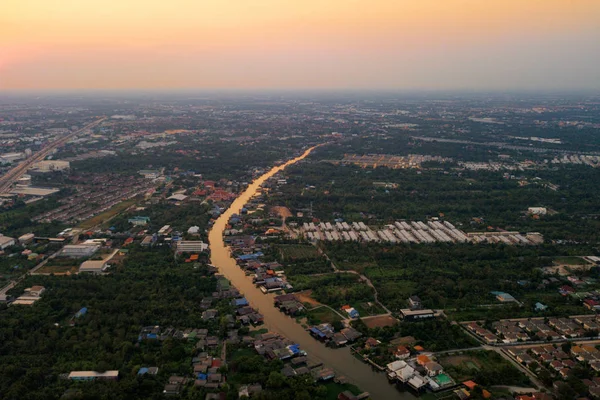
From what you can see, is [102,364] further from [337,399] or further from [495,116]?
[495,116]

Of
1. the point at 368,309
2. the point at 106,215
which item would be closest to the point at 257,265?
the point at 368,309

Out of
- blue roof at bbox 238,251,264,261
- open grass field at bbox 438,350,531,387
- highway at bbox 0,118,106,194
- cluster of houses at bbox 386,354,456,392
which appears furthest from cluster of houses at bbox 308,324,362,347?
highway at bbox 0,118,106,194

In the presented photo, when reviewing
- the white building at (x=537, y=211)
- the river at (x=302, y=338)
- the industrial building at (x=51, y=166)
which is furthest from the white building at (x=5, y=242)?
the white building at (x=537, y=211)

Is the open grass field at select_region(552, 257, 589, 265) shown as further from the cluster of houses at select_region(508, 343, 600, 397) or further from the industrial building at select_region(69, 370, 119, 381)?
the industrial building at select_region(69, 370, 119, 381)

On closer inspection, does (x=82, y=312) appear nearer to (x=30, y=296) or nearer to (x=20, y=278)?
(x=30, y=296)

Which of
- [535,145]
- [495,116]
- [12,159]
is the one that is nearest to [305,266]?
[12,159]
